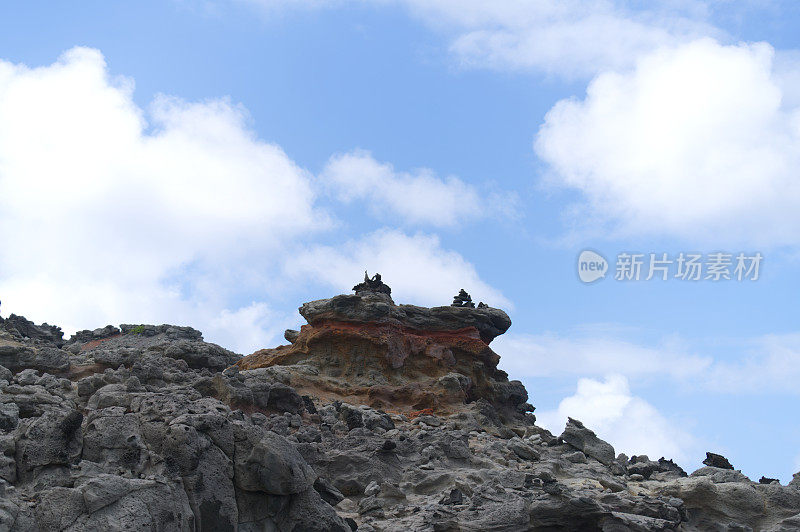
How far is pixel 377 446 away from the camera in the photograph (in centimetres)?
1638

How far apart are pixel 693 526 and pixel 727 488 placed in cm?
128

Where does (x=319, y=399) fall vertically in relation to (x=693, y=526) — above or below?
above

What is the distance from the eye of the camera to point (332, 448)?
53.4ft

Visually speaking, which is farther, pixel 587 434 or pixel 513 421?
pixel 513 421

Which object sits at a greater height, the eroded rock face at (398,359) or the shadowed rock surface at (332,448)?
the eroded rock face at (398,359)

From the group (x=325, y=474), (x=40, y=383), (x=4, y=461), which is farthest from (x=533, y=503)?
(x=40, y=383)

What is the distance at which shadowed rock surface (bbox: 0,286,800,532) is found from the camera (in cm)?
974

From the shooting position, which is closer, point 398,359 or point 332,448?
point 332,448

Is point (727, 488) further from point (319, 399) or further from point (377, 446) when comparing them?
point (319, 399)

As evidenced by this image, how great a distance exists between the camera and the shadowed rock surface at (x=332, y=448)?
32.0 feet

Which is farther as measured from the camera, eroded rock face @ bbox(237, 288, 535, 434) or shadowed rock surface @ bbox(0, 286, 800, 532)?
eroded rock face @ bbox(237, 288, 535, 434)

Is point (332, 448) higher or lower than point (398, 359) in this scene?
lower

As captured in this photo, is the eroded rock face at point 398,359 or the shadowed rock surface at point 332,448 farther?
the eroded rock face at point 398,359

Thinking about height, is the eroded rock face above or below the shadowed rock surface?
above
